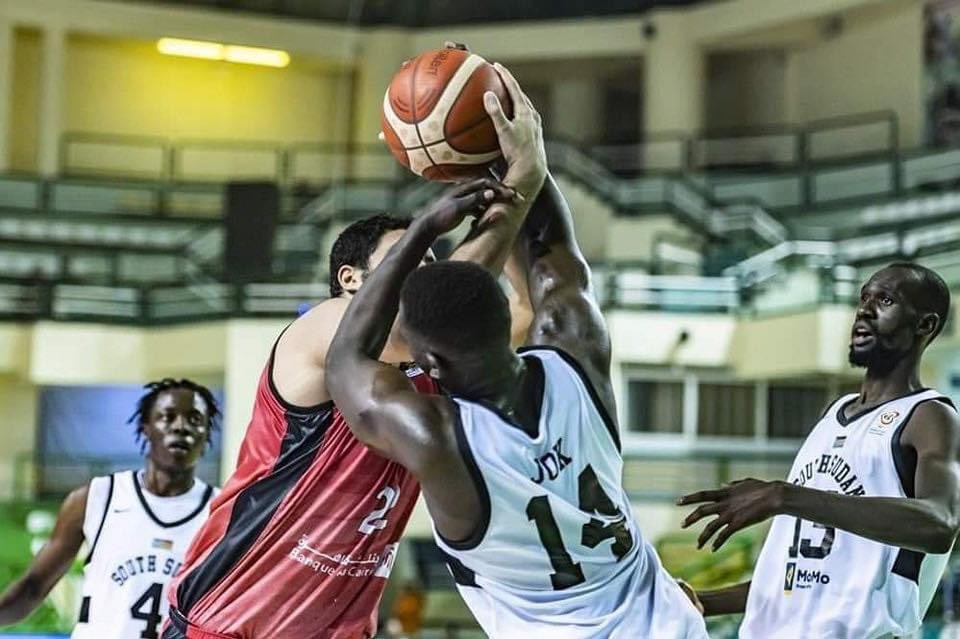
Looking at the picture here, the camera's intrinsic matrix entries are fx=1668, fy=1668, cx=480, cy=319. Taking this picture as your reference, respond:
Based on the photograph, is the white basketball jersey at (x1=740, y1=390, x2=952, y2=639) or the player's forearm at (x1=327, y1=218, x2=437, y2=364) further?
the white basketball jersey at (x1=740, y1=390, x2=952, y2=639)

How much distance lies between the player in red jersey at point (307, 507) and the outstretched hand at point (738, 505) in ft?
2.56

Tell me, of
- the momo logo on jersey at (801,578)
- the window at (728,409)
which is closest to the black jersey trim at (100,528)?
the momo logo on jersey at (801,578)

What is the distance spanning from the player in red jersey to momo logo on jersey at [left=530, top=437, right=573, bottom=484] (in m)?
0.71

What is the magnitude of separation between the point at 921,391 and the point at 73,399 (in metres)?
18.5

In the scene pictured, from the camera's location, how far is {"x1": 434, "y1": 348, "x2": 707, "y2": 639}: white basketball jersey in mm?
3225

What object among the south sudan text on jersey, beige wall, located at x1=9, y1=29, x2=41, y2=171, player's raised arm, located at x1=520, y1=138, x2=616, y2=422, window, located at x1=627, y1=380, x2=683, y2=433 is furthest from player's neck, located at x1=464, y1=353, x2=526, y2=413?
beige wall, located at x1=9, y1=29, x2=41, y2=171

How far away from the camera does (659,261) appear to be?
17.3 m

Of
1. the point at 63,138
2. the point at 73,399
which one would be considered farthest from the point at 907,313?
the point at 63,138

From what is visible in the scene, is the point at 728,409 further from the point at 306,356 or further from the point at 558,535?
the point at 558,535

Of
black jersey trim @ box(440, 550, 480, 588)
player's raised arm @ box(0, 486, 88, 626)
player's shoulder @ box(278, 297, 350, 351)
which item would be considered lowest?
player's raised arm @ box(0, 486, 88, 626)

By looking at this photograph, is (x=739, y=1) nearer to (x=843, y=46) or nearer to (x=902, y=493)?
(x=843, y=46)

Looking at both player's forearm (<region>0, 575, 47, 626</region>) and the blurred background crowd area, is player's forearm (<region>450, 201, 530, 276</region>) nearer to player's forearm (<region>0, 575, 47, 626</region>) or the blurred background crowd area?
player's forearm (<region>0, 575, 47, 626</region>)

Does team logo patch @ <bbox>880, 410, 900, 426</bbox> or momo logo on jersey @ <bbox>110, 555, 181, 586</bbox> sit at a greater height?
team logo patch @ <bbox>880, 410, 900, 426</bbox>

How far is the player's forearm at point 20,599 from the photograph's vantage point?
18.0 feet
